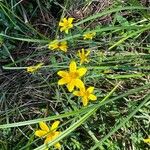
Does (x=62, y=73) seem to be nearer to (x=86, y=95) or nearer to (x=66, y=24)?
(x=86, y=95)

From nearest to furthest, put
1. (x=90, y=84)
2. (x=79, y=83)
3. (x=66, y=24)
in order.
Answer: (x=79, y=83) < (x=90, y=84) < (x=66, y=24)

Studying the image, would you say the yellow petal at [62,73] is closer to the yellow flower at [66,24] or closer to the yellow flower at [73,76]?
the yellow flower at [73,76]

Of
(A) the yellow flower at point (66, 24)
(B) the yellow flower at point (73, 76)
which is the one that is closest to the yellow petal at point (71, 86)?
(B) the yellow flower at point (73, 76)

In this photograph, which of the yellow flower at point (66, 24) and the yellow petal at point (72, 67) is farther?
the yellow flower at point (66, 24)

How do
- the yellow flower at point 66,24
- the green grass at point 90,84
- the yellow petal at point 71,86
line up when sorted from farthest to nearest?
the yellow flower at point 66,24 → the green grass at point 90,84 → the yellow petal at point 71,86

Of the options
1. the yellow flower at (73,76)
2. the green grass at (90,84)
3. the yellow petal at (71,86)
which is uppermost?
the yellow flower at (73,76)

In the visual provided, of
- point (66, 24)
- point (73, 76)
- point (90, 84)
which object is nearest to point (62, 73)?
point (73, 76)

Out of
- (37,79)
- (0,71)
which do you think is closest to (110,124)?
(37,79)

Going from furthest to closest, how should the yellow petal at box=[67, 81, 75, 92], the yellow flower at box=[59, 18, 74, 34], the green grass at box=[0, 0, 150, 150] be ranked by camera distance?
the yellow flower at box=[59, 18, 74, 34] → the green grass at box=[0, 0, 150, 150] → the yellow petal at box=[67, 81, 75, 92]

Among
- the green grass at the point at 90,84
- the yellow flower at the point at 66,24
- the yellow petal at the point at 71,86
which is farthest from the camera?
the yellow flower at the point at 66,24

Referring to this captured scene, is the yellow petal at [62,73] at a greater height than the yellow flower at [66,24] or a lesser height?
lesser

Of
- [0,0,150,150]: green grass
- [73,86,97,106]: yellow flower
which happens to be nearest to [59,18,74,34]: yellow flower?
[0,0,150,150]: green grass

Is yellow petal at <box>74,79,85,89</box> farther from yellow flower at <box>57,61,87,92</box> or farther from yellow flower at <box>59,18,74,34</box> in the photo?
yellow flower at <box>59,18,74,34</box>
